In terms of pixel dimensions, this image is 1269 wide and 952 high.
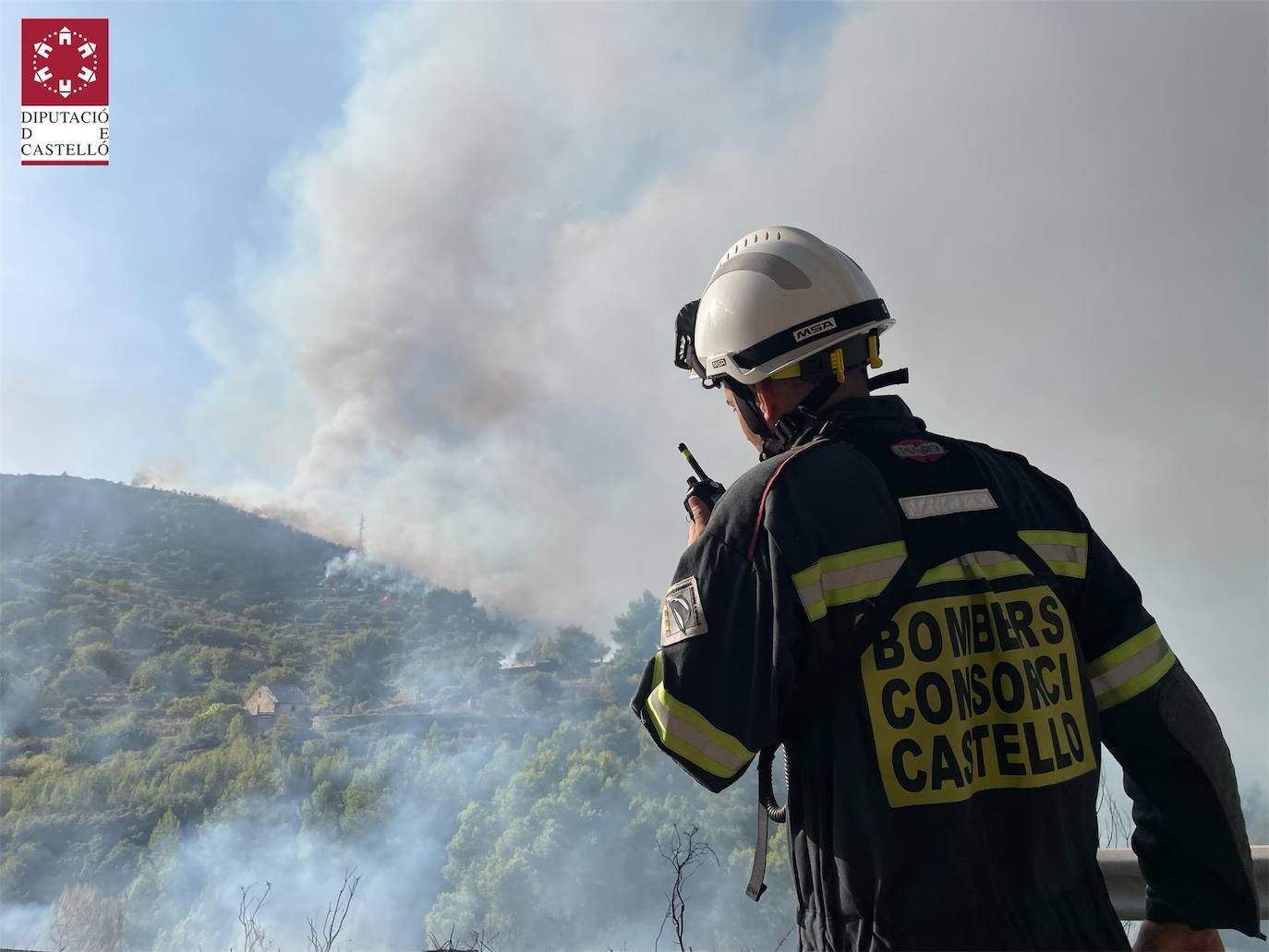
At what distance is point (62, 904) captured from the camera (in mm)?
31094

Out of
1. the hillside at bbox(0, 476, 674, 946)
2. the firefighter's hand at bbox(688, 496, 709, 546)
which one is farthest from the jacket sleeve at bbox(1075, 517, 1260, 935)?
the hillside at bbox(0, 476, 674, 946)

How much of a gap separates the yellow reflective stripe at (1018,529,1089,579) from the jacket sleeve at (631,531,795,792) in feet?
1.91

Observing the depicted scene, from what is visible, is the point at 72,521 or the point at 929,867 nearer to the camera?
the point at 929,867

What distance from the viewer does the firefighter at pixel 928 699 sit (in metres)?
1.44

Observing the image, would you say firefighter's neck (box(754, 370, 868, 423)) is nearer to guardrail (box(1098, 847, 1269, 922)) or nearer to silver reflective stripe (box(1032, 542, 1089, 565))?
silver reflective stripe (box(1032, 542, 1089, 565))

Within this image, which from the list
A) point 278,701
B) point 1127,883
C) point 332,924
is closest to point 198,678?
point 278,701

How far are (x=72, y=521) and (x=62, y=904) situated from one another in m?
32.6

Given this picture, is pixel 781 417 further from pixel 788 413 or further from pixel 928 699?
pixel 928 699

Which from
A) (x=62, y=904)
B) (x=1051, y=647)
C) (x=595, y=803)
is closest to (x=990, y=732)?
(x=1051, y=647)

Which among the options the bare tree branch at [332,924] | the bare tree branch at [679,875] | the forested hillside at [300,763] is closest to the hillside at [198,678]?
the forested hillside at [300,763]

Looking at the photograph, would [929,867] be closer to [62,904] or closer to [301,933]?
[301,933]

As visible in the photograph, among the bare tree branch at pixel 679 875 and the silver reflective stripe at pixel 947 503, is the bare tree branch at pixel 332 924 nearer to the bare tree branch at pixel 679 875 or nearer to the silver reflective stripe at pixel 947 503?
the bare tree branch at pixel 679 875

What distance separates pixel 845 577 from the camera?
1.49 m

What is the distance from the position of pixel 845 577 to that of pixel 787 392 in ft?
2.09
